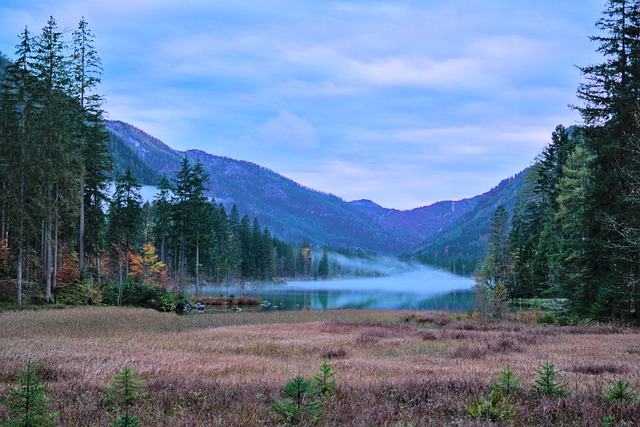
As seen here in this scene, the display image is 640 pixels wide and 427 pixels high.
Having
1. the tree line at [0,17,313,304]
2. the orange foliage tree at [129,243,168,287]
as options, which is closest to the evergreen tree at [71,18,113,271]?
the tree line at [0,17,313,304]

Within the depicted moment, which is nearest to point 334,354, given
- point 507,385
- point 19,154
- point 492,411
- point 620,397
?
point 507,385

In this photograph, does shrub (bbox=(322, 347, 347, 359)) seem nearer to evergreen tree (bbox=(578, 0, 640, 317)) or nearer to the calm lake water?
evergreen tree (bbox=(578, 0, 640, 317))

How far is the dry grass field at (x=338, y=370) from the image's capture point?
6.34 m

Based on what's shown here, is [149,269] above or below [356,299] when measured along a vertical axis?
above

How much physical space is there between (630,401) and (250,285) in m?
107

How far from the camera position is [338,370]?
11242 mm

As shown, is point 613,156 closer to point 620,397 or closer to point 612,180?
point 612,180

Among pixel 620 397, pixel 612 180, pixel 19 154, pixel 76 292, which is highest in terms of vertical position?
pixel 19 154

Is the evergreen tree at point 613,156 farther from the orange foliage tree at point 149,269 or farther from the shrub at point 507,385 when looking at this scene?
the orange foliage tree at point 149,269

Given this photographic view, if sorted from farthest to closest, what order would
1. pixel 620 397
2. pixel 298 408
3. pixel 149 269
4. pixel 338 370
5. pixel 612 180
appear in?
pixel 149 269, pixel 612 180, pixel 338 370, pixel 620 397, pixel 298 408

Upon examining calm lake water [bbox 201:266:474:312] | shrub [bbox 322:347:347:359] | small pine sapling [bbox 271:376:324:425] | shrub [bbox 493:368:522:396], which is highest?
small pine sapling [bbox 271:376:324:425]

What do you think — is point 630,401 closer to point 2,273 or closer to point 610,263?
point 610,263

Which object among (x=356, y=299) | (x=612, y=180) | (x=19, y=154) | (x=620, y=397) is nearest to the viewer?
(x=620, y=397)

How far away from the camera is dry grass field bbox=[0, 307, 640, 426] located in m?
6.34
